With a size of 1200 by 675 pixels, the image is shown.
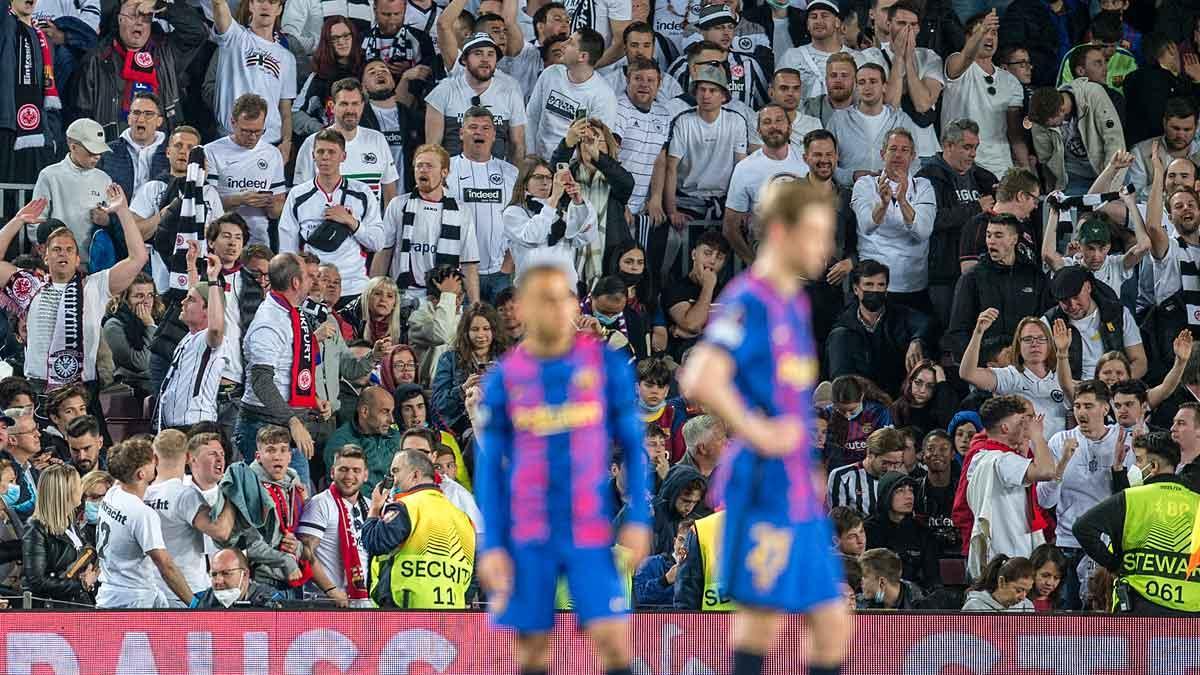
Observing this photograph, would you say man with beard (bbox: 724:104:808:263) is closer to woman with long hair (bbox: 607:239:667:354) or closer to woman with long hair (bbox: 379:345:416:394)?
woman with long hair (bbox: 607:239:667:354)

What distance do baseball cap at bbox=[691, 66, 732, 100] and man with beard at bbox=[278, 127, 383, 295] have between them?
2.92m

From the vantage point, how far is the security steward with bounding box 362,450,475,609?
10516 mm

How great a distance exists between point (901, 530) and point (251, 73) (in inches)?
263

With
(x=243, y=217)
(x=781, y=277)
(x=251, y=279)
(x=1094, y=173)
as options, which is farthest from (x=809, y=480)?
(x=1094, y=173)

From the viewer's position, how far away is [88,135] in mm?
14789

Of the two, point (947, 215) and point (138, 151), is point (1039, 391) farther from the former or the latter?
point (138, 151)

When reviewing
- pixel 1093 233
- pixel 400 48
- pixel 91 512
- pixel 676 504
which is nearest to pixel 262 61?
pixel 400 48

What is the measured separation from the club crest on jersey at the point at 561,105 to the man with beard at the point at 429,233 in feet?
4.52

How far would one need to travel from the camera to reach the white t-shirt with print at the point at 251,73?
15938 mm

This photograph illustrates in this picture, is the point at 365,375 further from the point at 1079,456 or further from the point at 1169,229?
the point at 1169,229

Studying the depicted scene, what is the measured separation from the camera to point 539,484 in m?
7.18

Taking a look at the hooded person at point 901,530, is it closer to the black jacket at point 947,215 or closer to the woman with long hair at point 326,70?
the black jacket at point 947,215

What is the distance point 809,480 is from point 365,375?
7321mm

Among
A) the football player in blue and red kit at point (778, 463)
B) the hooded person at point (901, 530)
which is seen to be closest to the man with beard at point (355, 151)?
the hooded person at point (901, 530)
